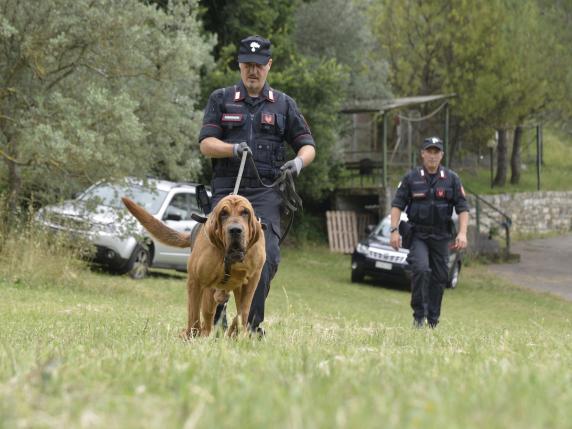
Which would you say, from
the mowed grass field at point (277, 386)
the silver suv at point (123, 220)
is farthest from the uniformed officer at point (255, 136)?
the silver suv at point (123, 220)

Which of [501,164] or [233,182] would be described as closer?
[233,182]

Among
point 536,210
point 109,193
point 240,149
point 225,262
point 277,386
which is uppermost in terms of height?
point 240,149

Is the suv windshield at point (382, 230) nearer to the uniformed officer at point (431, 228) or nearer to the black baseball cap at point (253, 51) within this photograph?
the uniformed officer at point (431, 228)

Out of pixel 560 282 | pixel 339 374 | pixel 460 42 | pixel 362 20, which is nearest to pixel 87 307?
pixel 339 374

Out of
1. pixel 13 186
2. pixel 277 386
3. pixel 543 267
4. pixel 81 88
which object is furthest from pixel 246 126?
pixel 543 267

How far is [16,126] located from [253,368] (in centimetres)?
1225

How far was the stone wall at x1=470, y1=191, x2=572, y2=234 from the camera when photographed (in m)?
37.2

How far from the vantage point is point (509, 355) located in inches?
178

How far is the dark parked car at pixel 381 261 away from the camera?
836 inches

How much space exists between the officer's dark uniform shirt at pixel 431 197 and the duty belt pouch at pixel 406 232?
9 cm

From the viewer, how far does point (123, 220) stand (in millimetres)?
15367

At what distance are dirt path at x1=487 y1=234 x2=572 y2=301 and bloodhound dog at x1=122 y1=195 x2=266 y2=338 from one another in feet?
54.6

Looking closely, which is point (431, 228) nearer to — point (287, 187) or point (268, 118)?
point (287, 187)

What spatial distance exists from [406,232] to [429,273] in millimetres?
514
